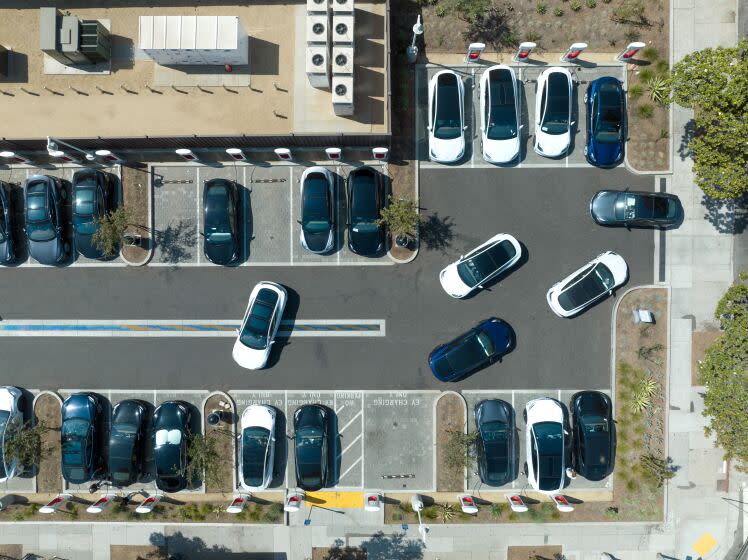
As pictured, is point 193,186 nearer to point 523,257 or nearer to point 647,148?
point 523,257

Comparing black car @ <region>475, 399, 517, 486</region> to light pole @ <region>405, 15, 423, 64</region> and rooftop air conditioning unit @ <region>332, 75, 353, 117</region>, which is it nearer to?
rooftop air conditioning unit @ <region>332, 75, 353, 117</region>

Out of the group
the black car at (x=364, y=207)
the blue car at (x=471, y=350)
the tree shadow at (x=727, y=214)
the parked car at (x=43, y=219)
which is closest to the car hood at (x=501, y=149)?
the black car at (x=364, y=207)

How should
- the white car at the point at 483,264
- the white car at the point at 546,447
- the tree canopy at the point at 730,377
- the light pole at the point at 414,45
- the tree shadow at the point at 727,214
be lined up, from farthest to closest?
the tree shadow at the point at 727,214, the white car at the point at 483,264, the white car at the point at 546,447, the light pole at the point at 414,45, the tree canopy at the point at 730,377

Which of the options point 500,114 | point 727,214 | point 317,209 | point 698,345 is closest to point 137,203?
point 317,209

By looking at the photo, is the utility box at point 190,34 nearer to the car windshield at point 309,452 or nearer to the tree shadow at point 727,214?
the car windshield at point 309,452

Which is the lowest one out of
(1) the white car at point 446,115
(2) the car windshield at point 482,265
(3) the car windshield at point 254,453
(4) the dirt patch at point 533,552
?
(4) the dirt patch at point 533,552

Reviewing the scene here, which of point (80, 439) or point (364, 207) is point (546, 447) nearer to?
point (364, 207)
